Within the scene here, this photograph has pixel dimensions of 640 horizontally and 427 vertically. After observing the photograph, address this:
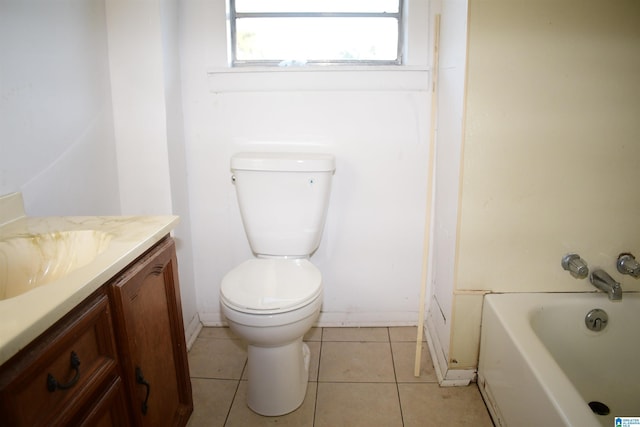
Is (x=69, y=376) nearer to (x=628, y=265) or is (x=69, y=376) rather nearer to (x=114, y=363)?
(x=114, y=363)

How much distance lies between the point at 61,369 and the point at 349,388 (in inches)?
44.9

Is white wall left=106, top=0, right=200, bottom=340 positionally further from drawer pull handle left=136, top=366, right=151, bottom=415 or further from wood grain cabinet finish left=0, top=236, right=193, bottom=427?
drawer pull handle left=136, top=366, right=151, bottom=415

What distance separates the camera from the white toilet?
4.25 ft

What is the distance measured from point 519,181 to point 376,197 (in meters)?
0.63

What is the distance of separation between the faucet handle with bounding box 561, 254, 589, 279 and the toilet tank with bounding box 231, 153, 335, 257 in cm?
93

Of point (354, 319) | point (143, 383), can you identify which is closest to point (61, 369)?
point (143, 383)

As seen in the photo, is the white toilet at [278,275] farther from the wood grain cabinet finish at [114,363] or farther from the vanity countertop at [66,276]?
the vanity countertop at [66,276]

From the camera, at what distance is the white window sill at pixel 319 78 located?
5.62 feet

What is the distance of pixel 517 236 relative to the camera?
4.75ft

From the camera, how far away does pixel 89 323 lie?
0.76m

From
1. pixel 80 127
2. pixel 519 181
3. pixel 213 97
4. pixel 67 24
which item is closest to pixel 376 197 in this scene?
pixel 519 181

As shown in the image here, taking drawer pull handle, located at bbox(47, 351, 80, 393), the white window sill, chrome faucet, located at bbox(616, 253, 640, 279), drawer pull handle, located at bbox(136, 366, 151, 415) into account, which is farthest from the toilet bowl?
chrome faucet, located at bbox(616, 253, 640, 279)

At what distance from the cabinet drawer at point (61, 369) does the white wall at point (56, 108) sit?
1.88 feet

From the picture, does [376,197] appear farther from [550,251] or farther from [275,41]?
[275,41]
